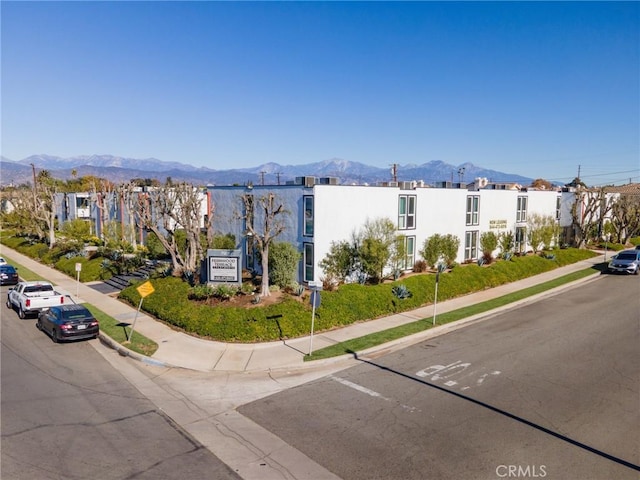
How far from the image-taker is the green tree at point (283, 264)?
2295 cm

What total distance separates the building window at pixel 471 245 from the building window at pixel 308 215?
14.3 metres

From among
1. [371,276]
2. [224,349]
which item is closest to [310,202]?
[371,276]

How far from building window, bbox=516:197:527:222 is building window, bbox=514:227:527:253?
86 cm

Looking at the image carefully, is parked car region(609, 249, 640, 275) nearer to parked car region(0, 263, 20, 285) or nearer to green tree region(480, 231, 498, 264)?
green tree region(480, 231, 498, 264)

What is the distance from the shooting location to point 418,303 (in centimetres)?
2347

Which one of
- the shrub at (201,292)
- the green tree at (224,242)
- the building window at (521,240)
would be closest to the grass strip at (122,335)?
the shrub at (201,292)

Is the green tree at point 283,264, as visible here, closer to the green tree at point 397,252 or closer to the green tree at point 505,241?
the green tree at point 397,252

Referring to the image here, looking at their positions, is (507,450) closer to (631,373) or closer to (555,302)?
(631,373)

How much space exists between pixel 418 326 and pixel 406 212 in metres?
10.2

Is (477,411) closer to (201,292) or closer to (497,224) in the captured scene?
(201,292)

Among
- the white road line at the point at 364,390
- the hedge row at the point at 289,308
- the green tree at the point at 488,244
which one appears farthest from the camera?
the green tree at the point at 488,244

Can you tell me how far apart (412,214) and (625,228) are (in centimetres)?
3659

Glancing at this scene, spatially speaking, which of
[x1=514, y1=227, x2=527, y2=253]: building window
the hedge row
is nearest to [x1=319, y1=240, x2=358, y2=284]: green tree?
the hedge row

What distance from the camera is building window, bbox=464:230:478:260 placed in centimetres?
3356
